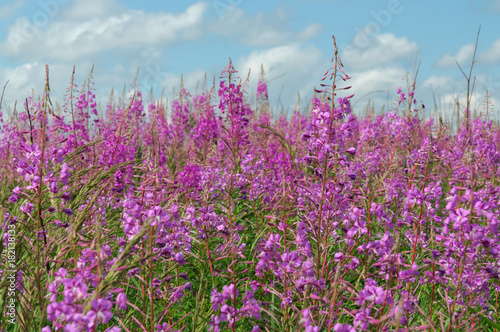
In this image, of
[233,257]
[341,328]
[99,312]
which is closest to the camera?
[99,312]

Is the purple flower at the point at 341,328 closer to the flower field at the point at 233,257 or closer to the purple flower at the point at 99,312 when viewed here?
the flower field at the point at 233,257

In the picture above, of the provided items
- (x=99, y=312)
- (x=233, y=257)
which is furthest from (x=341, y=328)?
(x=233, y=257)

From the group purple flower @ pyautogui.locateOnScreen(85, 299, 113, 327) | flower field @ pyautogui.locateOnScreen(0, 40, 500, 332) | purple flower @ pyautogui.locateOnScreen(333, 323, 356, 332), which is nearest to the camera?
purple flower @ pyautogui.locateOnScreen(85, 299, 113, 327)

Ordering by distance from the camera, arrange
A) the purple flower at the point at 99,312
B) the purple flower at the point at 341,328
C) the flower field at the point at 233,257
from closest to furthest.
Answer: the purple flower at the point at 99,312
the purple flower at the point at 341,328
the flower field at the point at 233,257

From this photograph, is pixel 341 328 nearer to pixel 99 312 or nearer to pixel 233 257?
pixel 99 312

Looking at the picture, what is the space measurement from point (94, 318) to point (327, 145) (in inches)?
58.3

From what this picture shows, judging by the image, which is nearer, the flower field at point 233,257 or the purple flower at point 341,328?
the purple flower at point 341,328

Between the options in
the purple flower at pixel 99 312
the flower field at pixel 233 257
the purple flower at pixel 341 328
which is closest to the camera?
the purple flower at pixel 99 312

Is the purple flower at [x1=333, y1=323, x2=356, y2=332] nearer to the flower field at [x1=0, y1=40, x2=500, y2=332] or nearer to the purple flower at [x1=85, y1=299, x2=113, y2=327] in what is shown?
the flower field at [x1=0, y1=40, x2=500, y2=332]

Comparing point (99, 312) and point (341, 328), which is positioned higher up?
point (99, 312)

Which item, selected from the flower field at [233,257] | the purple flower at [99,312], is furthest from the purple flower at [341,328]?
the purple flower at [99,312]

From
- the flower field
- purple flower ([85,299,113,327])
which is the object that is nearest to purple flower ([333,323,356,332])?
the flower field

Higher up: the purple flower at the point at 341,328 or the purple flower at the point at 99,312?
the purple flower at the point at 99,312

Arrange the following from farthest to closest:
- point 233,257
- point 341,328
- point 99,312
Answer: point 233,257
point 341,328
point 99,312
